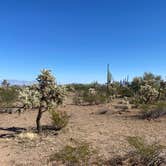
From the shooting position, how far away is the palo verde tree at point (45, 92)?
15.9 meters

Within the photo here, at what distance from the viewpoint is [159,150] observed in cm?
1023

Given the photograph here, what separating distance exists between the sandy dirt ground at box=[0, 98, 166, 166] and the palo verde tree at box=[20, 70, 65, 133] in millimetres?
1363

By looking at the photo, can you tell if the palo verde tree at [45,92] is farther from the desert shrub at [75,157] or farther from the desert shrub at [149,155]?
the desert shrub at [149,155]

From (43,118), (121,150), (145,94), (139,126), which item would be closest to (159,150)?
(121,150)

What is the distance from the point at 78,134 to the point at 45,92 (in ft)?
8.73

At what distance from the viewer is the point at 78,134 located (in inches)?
590

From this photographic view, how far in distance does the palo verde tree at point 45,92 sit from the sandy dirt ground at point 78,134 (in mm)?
1363

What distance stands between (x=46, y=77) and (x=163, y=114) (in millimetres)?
7853

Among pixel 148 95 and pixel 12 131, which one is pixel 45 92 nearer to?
pixel 12 131

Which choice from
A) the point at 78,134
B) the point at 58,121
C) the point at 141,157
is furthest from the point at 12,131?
the point at 141,157

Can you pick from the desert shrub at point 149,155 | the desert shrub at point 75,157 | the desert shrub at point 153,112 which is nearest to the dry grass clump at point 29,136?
the desert shrub at point 75,157

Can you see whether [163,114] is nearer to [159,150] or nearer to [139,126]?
[139,126]

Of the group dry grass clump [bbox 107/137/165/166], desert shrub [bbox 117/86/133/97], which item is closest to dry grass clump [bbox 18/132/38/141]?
dry grass clump [bbox 107/137/165/166]

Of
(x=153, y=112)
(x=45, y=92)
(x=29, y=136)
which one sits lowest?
(x=29, y=136)
